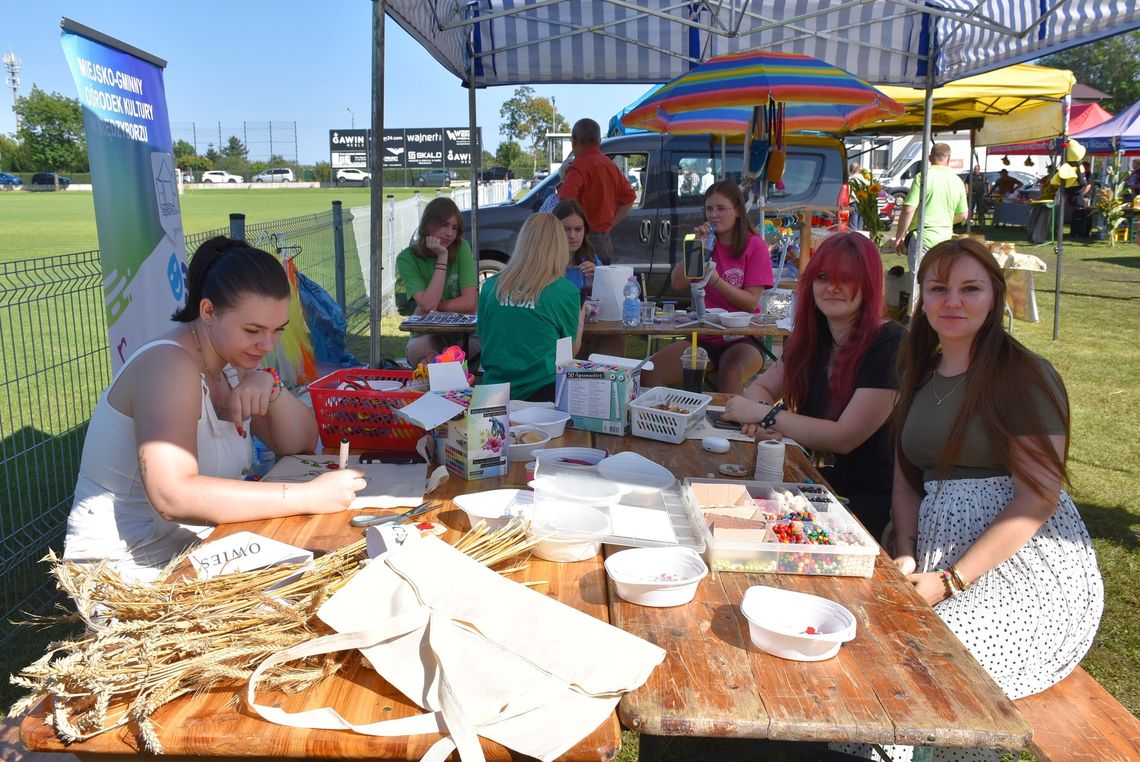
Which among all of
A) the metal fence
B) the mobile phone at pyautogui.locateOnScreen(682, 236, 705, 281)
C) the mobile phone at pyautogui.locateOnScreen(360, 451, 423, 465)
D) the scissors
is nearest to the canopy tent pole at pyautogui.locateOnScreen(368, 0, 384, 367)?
the metal fence

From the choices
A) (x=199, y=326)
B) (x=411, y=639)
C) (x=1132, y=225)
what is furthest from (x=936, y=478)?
(x=1132, y=225)

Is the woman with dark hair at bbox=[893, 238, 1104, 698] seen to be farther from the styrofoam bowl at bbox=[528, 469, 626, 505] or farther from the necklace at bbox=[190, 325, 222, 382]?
the necklace at bbox=[190, 325, 222, 382]

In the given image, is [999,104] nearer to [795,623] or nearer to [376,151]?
[376,151]

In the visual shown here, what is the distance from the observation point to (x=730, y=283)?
18.0ft

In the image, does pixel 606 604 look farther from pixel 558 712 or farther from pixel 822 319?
pixel 822 319

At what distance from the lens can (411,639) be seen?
1.36 metres

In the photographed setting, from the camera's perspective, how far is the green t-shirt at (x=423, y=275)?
5.68 m

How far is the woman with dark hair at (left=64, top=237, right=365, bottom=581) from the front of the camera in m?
1.89

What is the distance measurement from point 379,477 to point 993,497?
5.38 ft

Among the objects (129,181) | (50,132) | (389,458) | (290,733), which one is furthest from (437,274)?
(50,132)

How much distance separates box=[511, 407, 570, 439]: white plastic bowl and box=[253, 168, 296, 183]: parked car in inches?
2601

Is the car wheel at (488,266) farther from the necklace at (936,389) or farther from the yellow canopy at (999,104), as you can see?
the necklace at (936,389)

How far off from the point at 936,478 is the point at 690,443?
71cm

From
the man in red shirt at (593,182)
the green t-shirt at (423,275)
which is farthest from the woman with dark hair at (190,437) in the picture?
the man in red shirt at (593,182)
